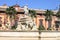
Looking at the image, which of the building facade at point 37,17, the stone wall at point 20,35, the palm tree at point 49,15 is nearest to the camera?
the stone wall at point 20,35

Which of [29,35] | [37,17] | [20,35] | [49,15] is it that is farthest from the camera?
[37,17]

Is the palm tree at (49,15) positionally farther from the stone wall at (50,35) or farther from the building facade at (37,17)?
the stone wall at (50,35)

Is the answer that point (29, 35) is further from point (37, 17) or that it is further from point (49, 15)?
point (37, 17)

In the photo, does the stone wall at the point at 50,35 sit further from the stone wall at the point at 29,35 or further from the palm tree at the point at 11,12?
the palm tree at the point at 11,12

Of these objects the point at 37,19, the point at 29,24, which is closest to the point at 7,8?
the point at 37,19

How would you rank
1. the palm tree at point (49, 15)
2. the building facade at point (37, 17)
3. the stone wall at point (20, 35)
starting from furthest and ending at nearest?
the palm tree at point (49, 15), the building facade at point (37, 17), the stone wall at point (20, 35)

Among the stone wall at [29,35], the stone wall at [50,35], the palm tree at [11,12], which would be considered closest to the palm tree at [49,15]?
the palm tree at [11,12]

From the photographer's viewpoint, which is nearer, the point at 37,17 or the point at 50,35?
the point at 50,35

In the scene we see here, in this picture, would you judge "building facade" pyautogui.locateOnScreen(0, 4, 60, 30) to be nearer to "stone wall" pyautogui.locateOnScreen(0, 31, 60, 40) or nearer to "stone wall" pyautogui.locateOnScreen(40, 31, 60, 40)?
"stone wall" pyautogui.locateOnScreen(40, 31, 60, 40)

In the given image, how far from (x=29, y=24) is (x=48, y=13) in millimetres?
18417

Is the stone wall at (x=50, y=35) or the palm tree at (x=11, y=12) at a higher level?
the palm tree at (x=11, y=12)

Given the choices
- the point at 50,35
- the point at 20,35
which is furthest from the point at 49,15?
the point at 20,35

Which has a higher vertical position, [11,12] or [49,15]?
[11,12]

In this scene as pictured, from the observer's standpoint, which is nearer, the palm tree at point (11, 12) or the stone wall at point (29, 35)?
the stone wall at point (29, 35)
